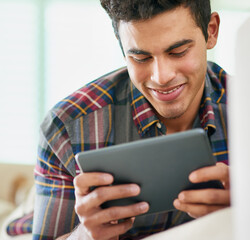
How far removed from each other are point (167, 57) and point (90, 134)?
377 mm

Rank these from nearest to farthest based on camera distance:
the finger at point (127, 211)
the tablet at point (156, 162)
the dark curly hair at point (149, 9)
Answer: the tablet at point (156, 162) → the finger at point (127, 211) → the dark curly hair at point (149, 9)

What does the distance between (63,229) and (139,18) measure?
690mm

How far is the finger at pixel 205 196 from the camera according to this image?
89 cm

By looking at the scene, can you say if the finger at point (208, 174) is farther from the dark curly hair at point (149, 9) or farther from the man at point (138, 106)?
the dark curly hair at point (149, 9)

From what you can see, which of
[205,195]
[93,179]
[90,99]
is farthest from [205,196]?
[90,99]

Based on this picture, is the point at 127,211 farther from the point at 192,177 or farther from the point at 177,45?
the point at 177,45

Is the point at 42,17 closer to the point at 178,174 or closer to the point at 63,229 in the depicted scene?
the point at 63,229

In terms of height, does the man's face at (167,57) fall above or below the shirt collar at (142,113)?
above

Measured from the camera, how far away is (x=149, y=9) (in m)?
1.26

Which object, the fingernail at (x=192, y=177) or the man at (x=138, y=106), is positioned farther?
the man at (x=138, y=106)

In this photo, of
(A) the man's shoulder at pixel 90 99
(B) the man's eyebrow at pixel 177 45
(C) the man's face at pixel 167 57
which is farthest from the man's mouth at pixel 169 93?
(A) the man's shoulder at pixel 90 99

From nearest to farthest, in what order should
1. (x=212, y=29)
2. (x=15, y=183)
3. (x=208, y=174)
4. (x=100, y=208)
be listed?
(x=208, y=174) < (x=100, y=208) < (x=212, y=29) < (x=15, y=183)

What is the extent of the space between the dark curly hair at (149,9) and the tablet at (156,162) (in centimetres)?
51

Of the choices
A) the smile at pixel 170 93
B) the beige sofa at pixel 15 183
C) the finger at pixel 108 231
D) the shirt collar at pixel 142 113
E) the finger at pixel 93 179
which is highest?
the smile at pixel 170 93
